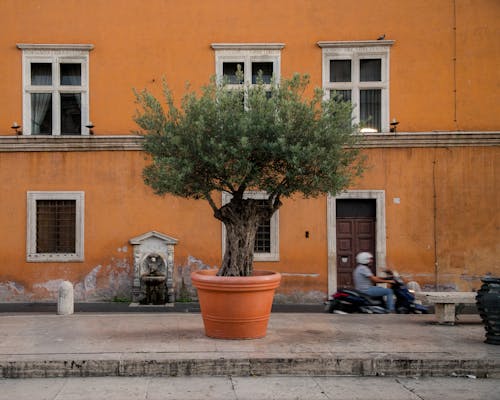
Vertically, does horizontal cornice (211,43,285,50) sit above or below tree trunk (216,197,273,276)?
above

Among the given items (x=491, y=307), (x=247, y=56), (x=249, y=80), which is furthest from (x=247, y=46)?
(x=491, y=307)

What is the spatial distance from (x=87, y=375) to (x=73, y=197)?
8.42 meters

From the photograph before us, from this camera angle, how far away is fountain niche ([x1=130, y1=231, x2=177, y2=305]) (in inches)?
572

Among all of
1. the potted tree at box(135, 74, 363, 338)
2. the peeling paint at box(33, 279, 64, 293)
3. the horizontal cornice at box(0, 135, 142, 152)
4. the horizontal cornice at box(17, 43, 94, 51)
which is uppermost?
the horizontal cornice at box(17, 43, 94, 51)

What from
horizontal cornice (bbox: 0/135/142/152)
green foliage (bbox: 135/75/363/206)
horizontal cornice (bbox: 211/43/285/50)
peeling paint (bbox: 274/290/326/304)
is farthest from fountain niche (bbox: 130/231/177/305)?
green foliage (bbox: 135/75/363/206)

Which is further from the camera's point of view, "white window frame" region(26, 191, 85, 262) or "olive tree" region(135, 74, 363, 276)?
"white window frame" region(26, 191, 85, 262)

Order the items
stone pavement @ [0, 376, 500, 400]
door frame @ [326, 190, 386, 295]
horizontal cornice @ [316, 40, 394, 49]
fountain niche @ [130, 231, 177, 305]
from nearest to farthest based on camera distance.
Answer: stone pavement @ [0, 376, 500, 400], fountain niche @ [130, 231, 177, 305], door frame @ [326, 190, 386, 295], horizontal cornice @ [316, 40, 394, 49]

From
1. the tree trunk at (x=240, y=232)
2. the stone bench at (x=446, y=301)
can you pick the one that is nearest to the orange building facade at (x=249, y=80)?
the stone bench at (x=446, y=301)

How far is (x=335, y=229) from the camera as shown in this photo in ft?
49.8

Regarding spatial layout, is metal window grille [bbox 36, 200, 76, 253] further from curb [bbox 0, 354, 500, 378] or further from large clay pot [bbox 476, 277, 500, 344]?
large clay pot [bbox 476, 277, 500, 344]

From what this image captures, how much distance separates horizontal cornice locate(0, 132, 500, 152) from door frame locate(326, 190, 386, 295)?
1.22 m

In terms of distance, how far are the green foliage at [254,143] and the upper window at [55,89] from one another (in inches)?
274

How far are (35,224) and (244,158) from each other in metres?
8.48

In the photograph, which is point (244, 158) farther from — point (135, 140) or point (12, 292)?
point (12, 292)
